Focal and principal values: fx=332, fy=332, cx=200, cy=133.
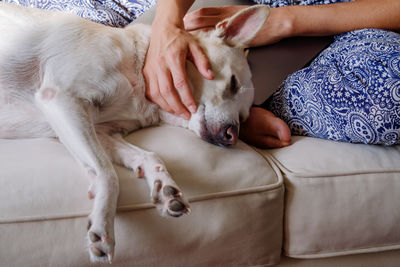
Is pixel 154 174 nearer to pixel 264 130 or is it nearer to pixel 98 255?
pixel 98 255

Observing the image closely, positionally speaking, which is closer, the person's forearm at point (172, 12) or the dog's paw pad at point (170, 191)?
the dog's paw pad at point (170, 191)

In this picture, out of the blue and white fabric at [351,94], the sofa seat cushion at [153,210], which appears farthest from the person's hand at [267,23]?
the sofa seat cushion at [153,210]

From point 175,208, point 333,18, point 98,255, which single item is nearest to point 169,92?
point 175,208

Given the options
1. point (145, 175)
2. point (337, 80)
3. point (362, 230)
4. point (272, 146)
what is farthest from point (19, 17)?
point (362, 230)

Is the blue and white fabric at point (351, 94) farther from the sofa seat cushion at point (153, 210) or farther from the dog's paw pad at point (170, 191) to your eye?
the dog's paw pad at point (170, 191)

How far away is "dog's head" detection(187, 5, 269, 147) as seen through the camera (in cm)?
114

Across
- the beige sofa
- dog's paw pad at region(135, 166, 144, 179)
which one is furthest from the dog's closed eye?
dog's paw pad at region(135, 166, 144, 179)

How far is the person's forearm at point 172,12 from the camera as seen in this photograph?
1198 mm

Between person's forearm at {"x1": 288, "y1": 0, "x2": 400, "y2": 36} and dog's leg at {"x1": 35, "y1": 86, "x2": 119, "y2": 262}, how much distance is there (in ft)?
3.10

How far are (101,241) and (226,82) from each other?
2.30ft

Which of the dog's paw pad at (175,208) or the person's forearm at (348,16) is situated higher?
the person's forearm at (348,16)

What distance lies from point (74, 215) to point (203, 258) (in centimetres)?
37

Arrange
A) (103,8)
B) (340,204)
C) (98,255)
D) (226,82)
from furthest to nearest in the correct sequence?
(103,8)
(226,82)
(340,204)
(98,255)

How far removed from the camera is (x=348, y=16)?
137 centimetres
